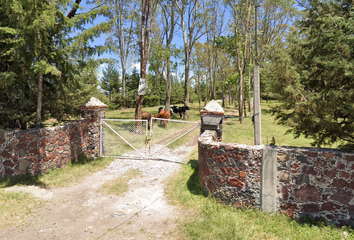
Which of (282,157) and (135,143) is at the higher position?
(282,157)

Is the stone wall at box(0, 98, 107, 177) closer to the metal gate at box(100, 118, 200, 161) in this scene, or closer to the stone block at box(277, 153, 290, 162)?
the metal gate at box(100, 118, 200, 161)

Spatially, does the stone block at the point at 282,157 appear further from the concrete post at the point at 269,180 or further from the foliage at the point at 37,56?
the foliage at the point at 37,56

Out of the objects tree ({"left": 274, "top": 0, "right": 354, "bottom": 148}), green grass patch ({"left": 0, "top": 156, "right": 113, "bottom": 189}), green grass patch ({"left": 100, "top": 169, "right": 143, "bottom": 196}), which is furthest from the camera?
green grass patch ({"left": 0, "top": 156, "right": 113, "bottom": 189})

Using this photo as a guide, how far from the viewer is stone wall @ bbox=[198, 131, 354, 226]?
3.94 metres

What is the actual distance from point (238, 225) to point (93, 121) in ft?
20.3

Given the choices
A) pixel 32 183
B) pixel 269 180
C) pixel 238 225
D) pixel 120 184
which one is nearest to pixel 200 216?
pixel 238 225

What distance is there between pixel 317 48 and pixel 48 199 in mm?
7465

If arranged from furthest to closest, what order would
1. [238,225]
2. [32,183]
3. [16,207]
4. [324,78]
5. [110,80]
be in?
1. [110,80]
2. [32,183]
3. [324,78]
4. [16,207]
5. [238,225]

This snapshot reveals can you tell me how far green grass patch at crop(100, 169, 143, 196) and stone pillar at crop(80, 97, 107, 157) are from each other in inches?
82.6

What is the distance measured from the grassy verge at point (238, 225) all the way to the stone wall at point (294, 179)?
0.19 metres

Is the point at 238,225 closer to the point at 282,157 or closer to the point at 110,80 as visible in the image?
the point at 282,157

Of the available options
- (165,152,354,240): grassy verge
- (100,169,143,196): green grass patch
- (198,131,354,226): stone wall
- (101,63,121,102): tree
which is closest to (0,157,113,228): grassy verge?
(100,169,143,196): green grass patch

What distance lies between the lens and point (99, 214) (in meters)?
4.64

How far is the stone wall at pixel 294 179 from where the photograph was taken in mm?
3938
